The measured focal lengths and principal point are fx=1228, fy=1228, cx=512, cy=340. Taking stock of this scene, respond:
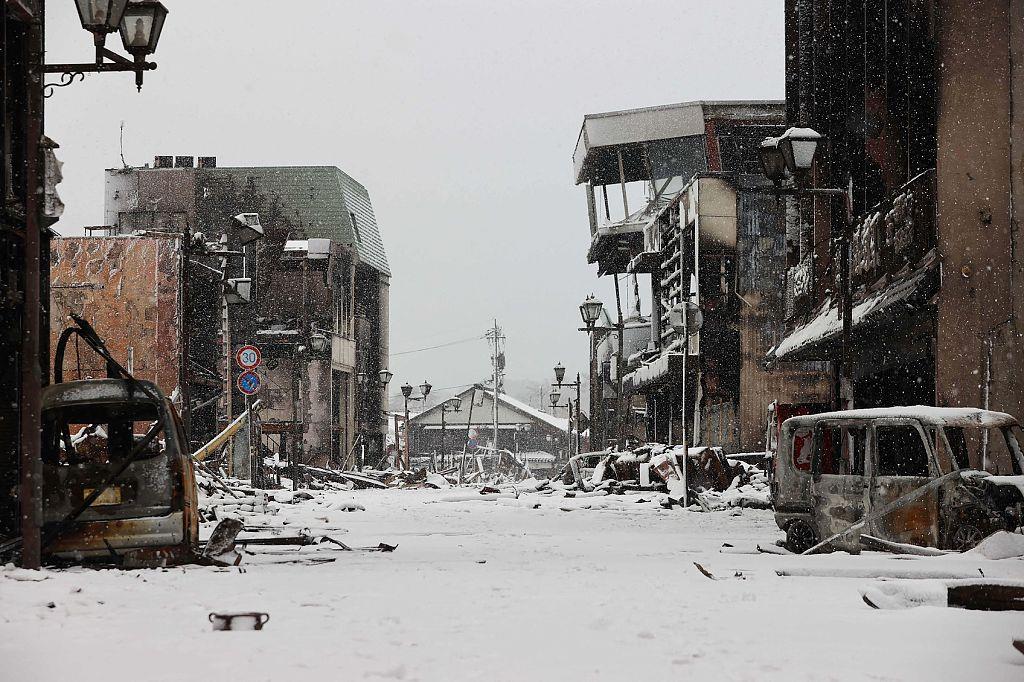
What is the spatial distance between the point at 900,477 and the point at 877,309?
23.1 feet

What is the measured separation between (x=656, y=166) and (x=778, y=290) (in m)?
9.02

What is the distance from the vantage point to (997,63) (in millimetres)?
15711

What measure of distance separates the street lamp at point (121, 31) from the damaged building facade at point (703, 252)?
2313 cm

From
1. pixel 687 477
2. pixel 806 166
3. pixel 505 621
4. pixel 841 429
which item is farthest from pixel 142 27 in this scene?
pixel 687 477

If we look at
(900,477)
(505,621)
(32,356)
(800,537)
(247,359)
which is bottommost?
(800,537)

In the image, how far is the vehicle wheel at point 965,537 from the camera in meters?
11.3

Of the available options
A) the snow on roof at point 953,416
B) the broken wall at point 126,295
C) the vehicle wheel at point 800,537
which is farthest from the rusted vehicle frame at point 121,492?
the broken wall at point 126,295

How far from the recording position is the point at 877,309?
1875 centimetres

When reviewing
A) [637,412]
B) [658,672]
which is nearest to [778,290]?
[637,412]

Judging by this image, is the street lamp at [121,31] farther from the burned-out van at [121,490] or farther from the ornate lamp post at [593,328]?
the ornate lamp post at [593,328]

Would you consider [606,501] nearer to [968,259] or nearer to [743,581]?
[968,259]

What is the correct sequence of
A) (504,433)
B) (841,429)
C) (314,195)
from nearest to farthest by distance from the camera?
(841,429), (314,195), (504,433)

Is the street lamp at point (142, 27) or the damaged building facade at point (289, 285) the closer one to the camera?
the street lamp at point (142, 27)

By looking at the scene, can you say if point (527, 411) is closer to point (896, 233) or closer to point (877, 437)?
point (896, 233)
